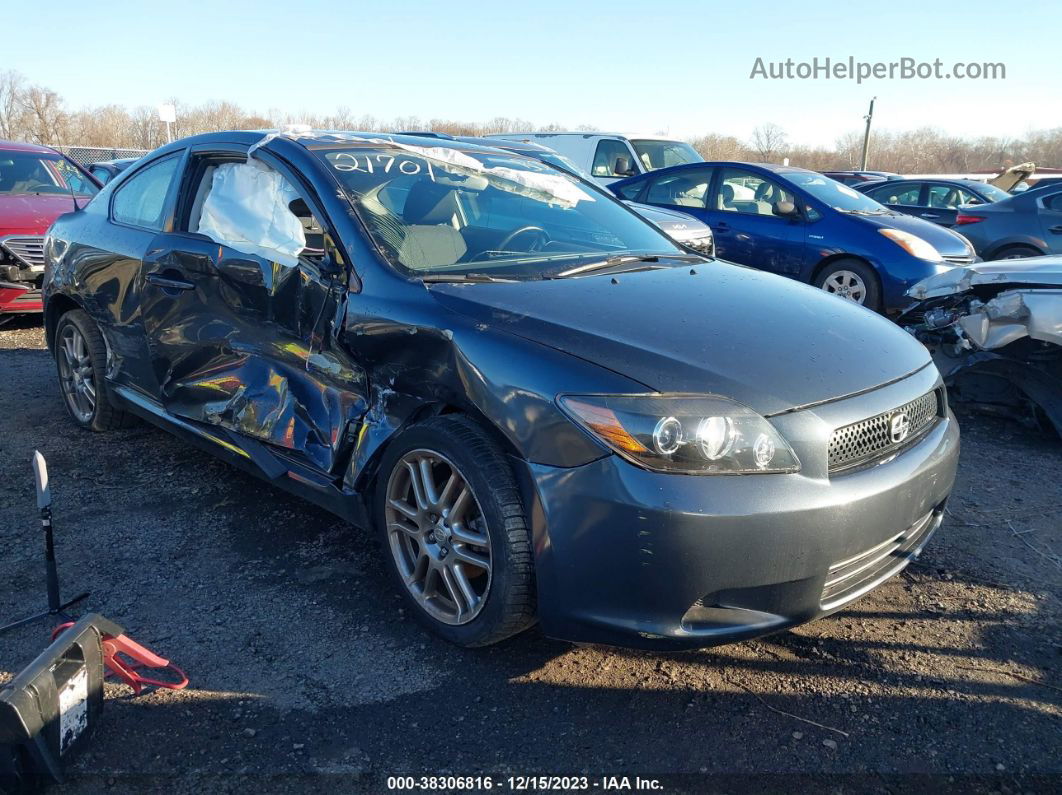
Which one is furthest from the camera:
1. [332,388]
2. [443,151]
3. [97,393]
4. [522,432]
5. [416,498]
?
[97,393]

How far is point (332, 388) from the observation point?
10.2 ft

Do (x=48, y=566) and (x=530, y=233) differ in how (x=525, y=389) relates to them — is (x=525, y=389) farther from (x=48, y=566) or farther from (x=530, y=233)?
(x=48, y=566)

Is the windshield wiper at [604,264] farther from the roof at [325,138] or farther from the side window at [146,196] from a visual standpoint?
the side window at [146,196]

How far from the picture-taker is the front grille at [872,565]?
8.04ft

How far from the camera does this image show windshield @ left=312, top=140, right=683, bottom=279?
3.15m

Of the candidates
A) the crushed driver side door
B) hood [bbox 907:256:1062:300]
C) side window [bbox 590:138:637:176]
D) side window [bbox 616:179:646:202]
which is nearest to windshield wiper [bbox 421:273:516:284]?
the crushed driver side door

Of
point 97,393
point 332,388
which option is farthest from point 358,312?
point 97,393

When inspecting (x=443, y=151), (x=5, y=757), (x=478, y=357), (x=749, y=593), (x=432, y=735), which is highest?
(x=443, y=151)

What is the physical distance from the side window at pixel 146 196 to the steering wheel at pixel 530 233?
1789mm

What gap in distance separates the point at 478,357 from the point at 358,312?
1.99ft

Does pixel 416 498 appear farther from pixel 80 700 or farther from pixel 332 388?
pixel 80 700

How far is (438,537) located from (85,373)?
302 cm

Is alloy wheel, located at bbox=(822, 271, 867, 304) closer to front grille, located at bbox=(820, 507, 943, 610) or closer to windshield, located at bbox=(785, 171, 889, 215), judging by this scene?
windshield, located at bbox=(785, 171, 889, 215)

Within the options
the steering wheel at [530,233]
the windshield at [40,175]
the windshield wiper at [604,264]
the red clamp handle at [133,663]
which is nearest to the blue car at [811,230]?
the windshield wiper at [604,264]
